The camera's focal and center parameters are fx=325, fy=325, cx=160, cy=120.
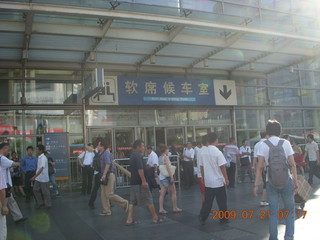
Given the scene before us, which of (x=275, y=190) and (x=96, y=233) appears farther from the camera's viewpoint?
(x=96, y=233)

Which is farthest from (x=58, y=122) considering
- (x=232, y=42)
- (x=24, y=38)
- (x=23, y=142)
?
(x=232, y=42)

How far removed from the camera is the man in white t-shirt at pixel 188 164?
11.7 meters

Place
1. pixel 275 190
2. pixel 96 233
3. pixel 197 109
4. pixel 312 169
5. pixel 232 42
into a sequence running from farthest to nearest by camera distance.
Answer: pixel 197 109, pixel 232 42, pixel 312 169, pixel 96 233, pixel 275 190

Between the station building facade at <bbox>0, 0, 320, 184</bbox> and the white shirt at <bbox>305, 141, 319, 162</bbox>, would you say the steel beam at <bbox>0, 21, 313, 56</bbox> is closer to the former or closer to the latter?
the station building facade at <bbox>0, 0, 320, 184</bbox>

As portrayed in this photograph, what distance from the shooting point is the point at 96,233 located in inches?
233

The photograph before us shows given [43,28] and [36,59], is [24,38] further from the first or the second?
[36,59]

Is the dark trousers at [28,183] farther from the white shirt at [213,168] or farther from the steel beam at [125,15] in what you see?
the white shirt at [213,168]

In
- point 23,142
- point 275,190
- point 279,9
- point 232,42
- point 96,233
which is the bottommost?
point 96,233

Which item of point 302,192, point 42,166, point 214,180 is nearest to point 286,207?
point 302,192

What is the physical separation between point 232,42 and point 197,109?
13.4ft

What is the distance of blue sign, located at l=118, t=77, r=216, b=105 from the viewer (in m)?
12.8

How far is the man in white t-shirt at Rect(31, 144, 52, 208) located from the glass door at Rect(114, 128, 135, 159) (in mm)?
4343

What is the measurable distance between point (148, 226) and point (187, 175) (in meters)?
5.60

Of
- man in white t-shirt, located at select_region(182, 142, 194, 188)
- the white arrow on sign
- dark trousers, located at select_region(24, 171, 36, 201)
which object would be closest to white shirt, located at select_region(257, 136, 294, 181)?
man in white t-shirt, located at select_region(182, 142, 194, 188)
